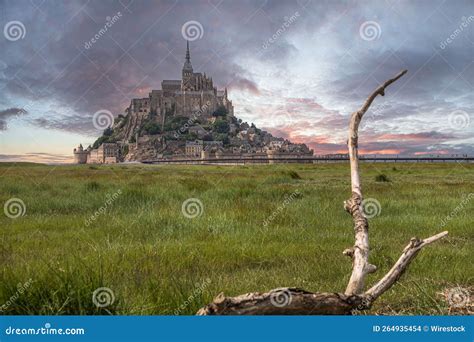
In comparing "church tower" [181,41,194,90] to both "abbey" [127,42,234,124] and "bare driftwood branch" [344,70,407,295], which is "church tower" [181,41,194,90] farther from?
"bare driftwood branch" [344,70,407,295]

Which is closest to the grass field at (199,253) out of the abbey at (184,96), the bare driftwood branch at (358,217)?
the bare driftwood branch at (358,217)

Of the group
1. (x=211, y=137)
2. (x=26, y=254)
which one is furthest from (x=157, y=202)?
(x=211, y=137)

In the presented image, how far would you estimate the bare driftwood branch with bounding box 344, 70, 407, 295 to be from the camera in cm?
342

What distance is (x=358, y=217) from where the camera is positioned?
386cm

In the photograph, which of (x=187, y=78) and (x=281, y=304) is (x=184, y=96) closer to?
(x=187, y=78)

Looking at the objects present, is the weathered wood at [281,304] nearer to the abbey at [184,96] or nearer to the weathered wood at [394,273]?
the weathered wood at [394,273]

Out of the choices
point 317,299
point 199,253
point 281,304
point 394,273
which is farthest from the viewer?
point 199,253

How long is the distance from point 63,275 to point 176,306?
1.02m

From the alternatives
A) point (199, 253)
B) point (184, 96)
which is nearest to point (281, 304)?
point (199, 253)

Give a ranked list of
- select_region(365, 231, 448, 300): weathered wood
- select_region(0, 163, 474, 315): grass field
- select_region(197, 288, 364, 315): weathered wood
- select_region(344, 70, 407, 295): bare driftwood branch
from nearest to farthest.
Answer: select_region(197, 288, 364, 315): weathered wood → select_region(365, 231, 448, 300): weathered wood → select_region(344, 70, 407, 295): bare driftwood branch → select_region(0, 163, 474, 315): grass field

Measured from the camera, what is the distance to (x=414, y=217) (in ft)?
32.9

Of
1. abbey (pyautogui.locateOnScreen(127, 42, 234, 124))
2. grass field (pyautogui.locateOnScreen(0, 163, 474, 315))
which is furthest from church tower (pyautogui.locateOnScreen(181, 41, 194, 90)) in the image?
grass field (pyautogui.locateOnScreen(0, 163, 474, 315))

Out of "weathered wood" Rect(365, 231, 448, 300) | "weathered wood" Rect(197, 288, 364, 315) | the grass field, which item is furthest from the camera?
the grass field

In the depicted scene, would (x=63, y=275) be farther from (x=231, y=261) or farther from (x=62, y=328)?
(x=231, y=261)
